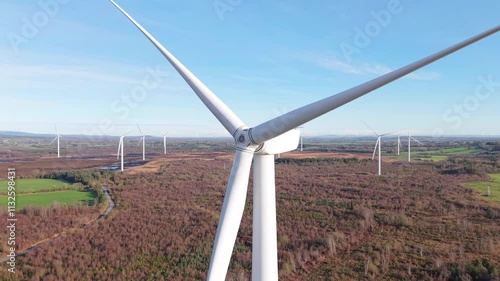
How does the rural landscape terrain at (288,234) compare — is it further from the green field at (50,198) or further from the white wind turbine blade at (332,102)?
the white wind turbine blade at (332,102)

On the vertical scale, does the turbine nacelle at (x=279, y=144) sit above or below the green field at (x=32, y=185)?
above

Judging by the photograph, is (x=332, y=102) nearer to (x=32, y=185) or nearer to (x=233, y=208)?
(x=233, y=208)

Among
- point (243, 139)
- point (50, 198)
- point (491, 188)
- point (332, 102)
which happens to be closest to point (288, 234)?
point (243, 139)

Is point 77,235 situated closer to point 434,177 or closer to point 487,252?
point 487,252

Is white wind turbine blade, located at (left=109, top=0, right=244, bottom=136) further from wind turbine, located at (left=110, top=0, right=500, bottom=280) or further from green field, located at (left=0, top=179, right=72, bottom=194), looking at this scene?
green field, located at (left=0, top=179, right=72, bottom=194)

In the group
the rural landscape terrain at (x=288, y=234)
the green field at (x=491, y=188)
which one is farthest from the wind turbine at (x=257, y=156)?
the green field at (x=491, y=188)
